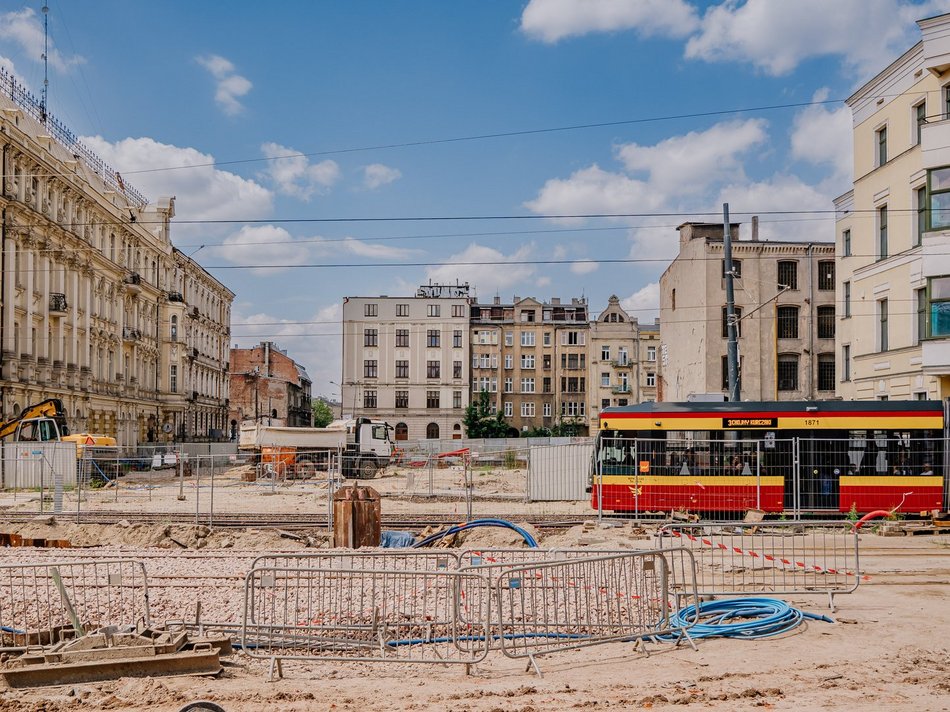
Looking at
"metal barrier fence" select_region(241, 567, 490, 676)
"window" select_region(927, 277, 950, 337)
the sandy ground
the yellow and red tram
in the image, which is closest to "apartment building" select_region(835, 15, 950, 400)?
"window" select_region(927, 277, 950, 337)

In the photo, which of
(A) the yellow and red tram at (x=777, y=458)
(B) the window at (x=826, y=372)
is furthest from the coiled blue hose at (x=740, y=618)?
(B) the window at (x=826, y=372)

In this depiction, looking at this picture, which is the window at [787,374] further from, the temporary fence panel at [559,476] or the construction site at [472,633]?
the construction site at [472,633]

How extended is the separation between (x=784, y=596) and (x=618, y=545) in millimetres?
4786

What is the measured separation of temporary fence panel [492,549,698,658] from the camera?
9.44m

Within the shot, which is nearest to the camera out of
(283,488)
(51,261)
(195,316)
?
(283,488)

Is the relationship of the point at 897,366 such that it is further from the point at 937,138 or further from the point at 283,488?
the point at 283,488

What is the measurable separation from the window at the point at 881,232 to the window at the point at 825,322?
60.3ft

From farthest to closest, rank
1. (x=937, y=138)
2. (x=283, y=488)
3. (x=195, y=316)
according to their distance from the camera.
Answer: (x=195, y=316), (x=283, y=488), (x=937, y=138)

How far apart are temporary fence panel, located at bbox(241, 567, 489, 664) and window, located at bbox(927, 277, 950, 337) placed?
68.3 feet

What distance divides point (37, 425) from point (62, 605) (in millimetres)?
29509

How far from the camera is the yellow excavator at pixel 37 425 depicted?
36294mm

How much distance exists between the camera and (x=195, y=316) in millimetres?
74250

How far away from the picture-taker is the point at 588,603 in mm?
9945

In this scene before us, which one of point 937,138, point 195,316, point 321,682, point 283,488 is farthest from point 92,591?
point 195,316
